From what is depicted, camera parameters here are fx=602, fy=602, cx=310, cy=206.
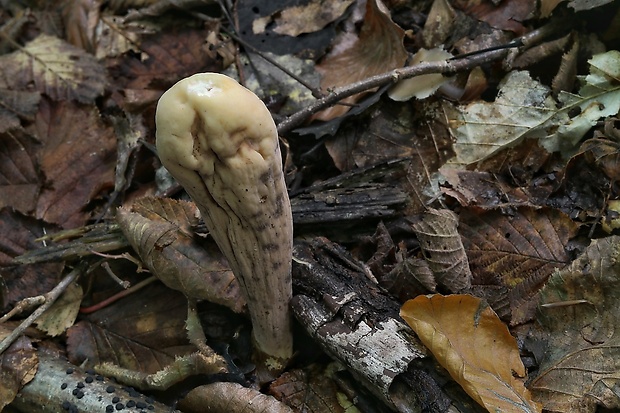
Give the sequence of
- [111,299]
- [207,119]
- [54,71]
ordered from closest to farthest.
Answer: [207,119], [111,299], [54,71]

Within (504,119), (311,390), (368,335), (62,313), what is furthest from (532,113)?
(62,313)

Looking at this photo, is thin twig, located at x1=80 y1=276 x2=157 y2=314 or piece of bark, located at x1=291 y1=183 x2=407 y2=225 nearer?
piece of bark, located at x1=291 y1=183 x2=407 y2=225

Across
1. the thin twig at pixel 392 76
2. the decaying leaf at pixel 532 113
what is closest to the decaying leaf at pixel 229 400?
the thin twig at pixel 392 76

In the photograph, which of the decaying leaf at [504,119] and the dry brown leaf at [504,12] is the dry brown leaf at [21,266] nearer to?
the decaying leaf at [504,119]

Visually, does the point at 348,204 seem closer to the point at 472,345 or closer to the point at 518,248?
the point at 518,248

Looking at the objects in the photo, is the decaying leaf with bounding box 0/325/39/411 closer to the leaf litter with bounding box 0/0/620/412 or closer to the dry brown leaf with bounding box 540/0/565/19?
the leaf litter with bounding box 0/0/620/412

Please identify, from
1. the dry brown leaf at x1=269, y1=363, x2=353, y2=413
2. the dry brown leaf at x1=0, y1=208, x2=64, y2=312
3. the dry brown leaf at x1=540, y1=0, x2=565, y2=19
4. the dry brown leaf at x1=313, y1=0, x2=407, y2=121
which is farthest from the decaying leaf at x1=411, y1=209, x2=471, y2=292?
the dry brown leaf at x1=0, y1=208, x2=64, y2=312

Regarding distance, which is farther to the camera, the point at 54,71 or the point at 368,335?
the point at 54,71
